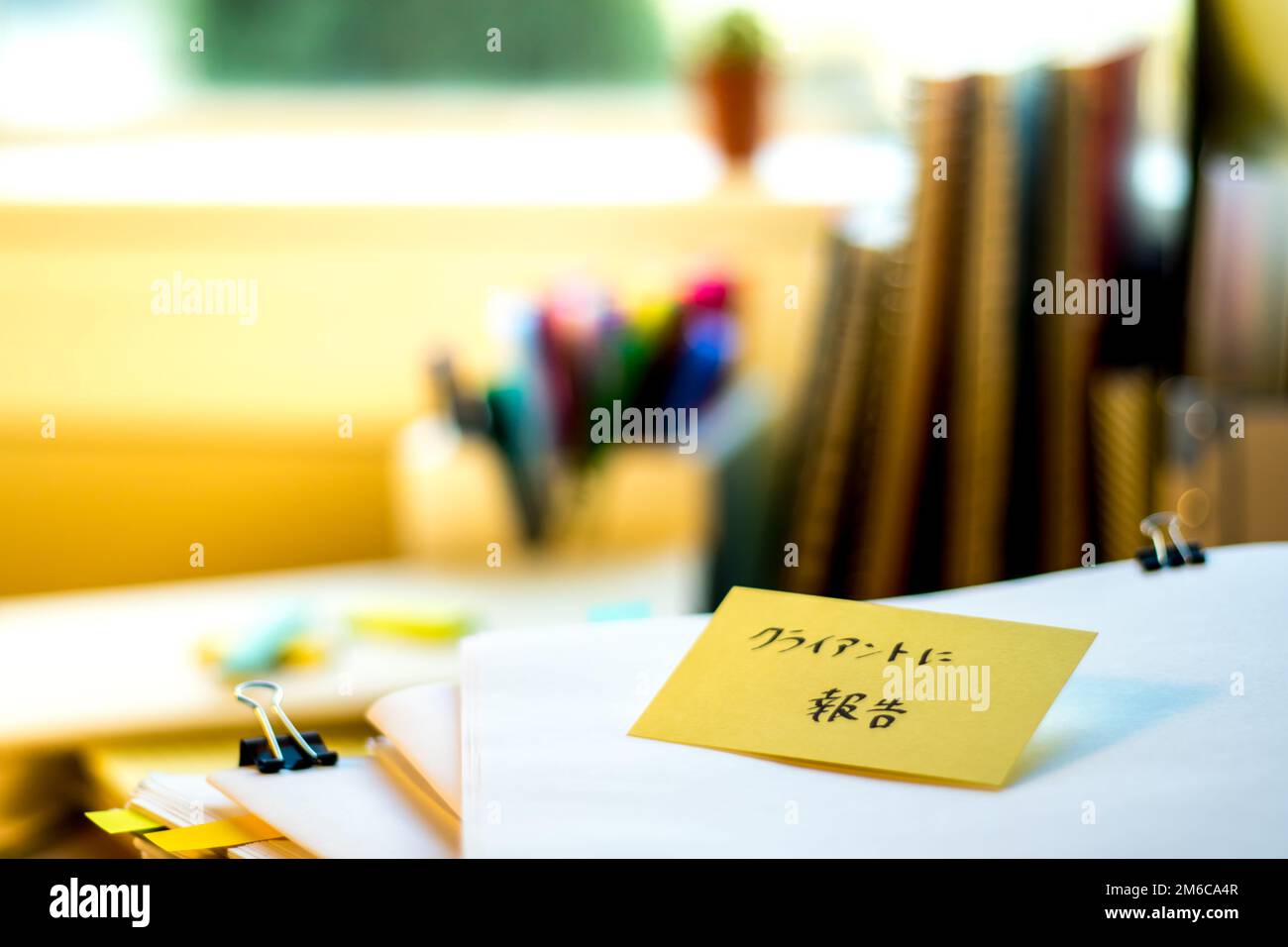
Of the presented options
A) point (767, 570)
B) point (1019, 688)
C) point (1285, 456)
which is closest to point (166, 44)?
point (767, 570)

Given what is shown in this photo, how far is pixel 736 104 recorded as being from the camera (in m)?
1.85

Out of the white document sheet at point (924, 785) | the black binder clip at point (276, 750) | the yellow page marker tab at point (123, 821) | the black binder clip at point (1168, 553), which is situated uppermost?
the black binder clip at point (1168, 553)

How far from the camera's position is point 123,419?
1.88m

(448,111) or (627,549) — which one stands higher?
(448,111)

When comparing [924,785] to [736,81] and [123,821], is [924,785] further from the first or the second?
[736,81]

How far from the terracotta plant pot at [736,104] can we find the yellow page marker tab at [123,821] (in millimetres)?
1544

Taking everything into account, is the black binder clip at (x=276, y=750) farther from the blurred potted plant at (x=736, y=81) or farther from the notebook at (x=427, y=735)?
the blurred potted plant at (x=736, y=81)

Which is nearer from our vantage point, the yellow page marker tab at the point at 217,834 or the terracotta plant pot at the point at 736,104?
the yellow page marker tab at the point at 217,834

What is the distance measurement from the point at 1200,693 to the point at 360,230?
1.57 meters

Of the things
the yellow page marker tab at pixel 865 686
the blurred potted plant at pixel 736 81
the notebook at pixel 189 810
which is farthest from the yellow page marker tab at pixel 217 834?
the blurred potted plant at pixel 736 81

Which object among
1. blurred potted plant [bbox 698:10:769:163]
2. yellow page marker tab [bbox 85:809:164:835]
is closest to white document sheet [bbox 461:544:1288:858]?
yellow page marker tab [bbox 85:809:164:835]

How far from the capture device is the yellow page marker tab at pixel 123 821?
0.43 m
